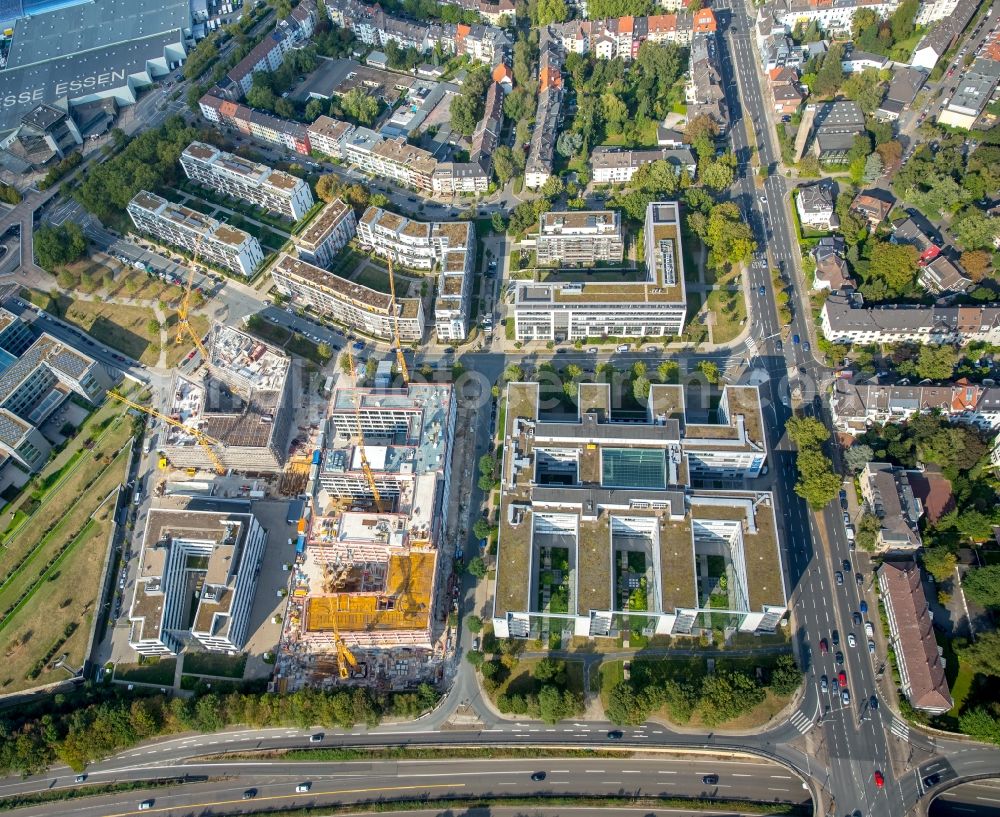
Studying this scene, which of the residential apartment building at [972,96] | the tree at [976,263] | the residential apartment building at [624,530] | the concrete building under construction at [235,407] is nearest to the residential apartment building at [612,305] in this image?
the residential apartment building at [624,530]

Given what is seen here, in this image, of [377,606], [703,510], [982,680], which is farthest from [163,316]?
[982,680]

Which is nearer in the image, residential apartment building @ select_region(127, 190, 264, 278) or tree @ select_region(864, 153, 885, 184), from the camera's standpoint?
tree @ select_region(864, 153, 885, 184)

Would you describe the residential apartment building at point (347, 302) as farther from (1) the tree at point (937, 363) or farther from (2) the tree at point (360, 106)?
(1) the tree at point (937, 363)

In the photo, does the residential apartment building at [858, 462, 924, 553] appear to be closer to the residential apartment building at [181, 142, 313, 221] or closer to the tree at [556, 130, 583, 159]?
the tree at [556, 130, 583, 159]

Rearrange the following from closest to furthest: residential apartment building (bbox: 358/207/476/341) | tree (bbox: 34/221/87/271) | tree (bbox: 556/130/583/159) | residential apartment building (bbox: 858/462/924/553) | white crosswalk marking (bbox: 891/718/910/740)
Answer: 1. white crosswalk marking (bbox: 891/718/910/740)
2. residential apartment building (bbox: 858/462/924/553)
3. residential apartment building (bbox: 358/207/476/341)
4. tree (bbox: 34/221/87/271)
5. tree (bbox: 556/130/583/159)

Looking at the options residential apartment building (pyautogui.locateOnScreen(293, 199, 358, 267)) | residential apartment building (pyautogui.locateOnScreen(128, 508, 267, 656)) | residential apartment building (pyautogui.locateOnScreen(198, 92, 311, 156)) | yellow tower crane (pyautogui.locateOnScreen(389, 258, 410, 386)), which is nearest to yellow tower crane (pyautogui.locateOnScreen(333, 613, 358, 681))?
residential apartment building (pyautogui.locateOnScreen(128, 508, 267, 656))

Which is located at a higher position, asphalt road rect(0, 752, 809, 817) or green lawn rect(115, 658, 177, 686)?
green lawn rect(115, 658, 177, 686)

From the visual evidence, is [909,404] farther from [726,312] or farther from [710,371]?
[726,312]
